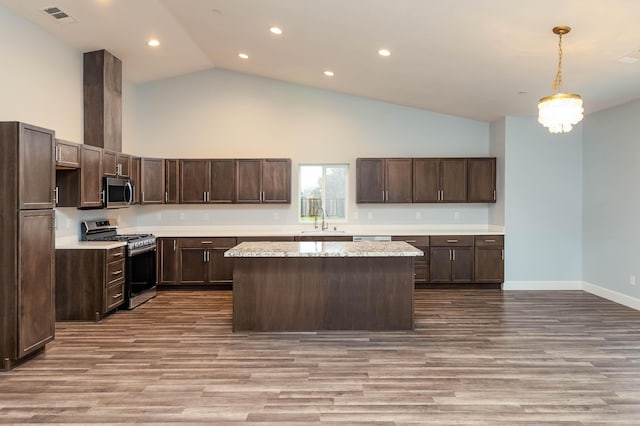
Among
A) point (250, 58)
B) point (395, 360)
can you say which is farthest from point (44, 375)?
point (250, 58)

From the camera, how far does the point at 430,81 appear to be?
570cm

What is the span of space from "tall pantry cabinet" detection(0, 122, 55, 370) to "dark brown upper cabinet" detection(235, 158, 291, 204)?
3.28 meters

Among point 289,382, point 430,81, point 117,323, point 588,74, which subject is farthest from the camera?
point 430,81

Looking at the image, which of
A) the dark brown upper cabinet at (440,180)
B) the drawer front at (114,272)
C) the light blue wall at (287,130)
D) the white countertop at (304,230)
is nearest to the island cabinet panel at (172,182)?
the light blue wall at (287,130)

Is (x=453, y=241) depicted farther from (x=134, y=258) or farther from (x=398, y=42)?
(x=134, y=258)

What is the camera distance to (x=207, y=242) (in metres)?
6.69

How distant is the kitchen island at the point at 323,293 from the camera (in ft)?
15.0

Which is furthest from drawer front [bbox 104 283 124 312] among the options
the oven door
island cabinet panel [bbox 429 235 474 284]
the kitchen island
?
island cabinet panel [bbox 429 235 474 284]

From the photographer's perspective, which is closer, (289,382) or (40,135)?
(289,382)

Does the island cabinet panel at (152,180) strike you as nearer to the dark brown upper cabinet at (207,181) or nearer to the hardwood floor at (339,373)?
the dark brown upper cabinet at (207,181)

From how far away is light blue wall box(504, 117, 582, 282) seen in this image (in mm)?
6719

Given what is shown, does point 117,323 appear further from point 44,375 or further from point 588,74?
point 588,74

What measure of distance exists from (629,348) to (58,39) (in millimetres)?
7088

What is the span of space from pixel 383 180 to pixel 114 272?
162 inches
